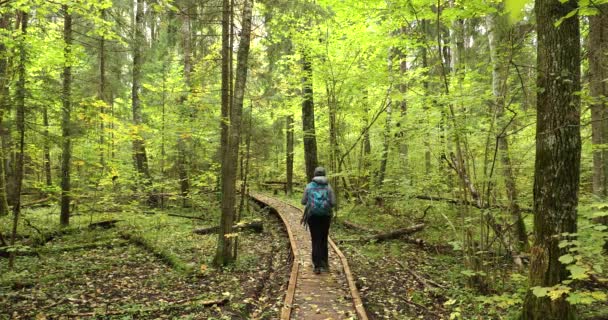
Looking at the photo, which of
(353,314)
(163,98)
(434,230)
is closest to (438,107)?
(353,314)

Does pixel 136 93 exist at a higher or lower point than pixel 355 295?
higher

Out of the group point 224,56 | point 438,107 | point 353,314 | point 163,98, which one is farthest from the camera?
point 163,98

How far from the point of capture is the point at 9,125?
7332 millimetres

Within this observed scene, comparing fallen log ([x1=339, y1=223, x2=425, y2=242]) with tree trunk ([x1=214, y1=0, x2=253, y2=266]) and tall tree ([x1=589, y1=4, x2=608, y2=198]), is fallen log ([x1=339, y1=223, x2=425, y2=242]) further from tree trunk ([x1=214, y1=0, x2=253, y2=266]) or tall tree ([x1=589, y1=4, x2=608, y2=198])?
tall tree ([x1=589, y1=4, x2=608, y2=198])

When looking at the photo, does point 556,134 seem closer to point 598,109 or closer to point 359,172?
point 598,109

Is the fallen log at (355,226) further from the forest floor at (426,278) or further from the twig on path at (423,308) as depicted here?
the twig on path at (423,308)

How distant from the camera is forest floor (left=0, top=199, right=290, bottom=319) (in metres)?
5.80

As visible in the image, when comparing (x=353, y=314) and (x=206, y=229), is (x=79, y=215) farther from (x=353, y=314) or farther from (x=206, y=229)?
(x=353, y=314)

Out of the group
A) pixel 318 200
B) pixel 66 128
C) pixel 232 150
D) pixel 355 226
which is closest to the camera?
pixel 318 200

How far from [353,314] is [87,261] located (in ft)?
22.0

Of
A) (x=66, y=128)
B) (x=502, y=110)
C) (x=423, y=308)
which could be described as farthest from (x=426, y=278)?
(x=66, y=128)

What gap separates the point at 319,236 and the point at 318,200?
2.35 ft

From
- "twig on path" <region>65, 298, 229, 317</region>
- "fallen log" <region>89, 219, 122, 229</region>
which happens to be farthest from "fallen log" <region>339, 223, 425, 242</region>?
"fallen log" <region>89, 219, 122, 229</region>

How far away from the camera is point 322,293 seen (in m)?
6.28
